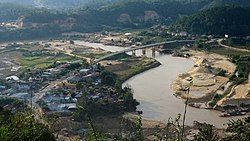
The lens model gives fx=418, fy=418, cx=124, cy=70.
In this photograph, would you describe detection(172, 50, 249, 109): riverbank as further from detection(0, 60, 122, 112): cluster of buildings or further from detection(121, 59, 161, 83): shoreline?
detection(0, 60, 122, 112): cluster of buildings

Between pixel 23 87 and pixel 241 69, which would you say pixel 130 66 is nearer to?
pixel 241 69

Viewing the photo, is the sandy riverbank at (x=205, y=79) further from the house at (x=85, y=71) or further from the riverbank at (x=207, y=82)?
the house at (x=85, y=71)

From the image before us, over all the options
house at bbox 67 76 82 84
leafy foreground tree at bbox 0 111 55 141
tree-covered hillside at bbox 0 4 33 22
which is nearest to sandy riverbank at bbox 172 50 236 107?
house at bbox 67 76 82 84

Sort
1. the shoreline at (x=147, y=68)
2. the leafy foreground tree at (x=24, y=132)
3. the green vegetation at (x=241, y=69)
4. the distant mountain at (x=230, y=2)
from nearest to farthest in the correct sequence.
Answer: the leafy foreground tree at (x=24, y=132)
the green vegetation at (x=241, y=69)
the shoreline at (x=147, y=68)
the distant mountain at (x=230, y=2)

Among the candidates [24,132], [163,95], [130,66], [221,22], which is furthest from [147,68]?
[24,132]

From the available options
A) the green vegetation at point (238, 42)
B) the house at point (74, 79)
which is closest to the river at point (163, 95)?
the house at point (74, 79)
